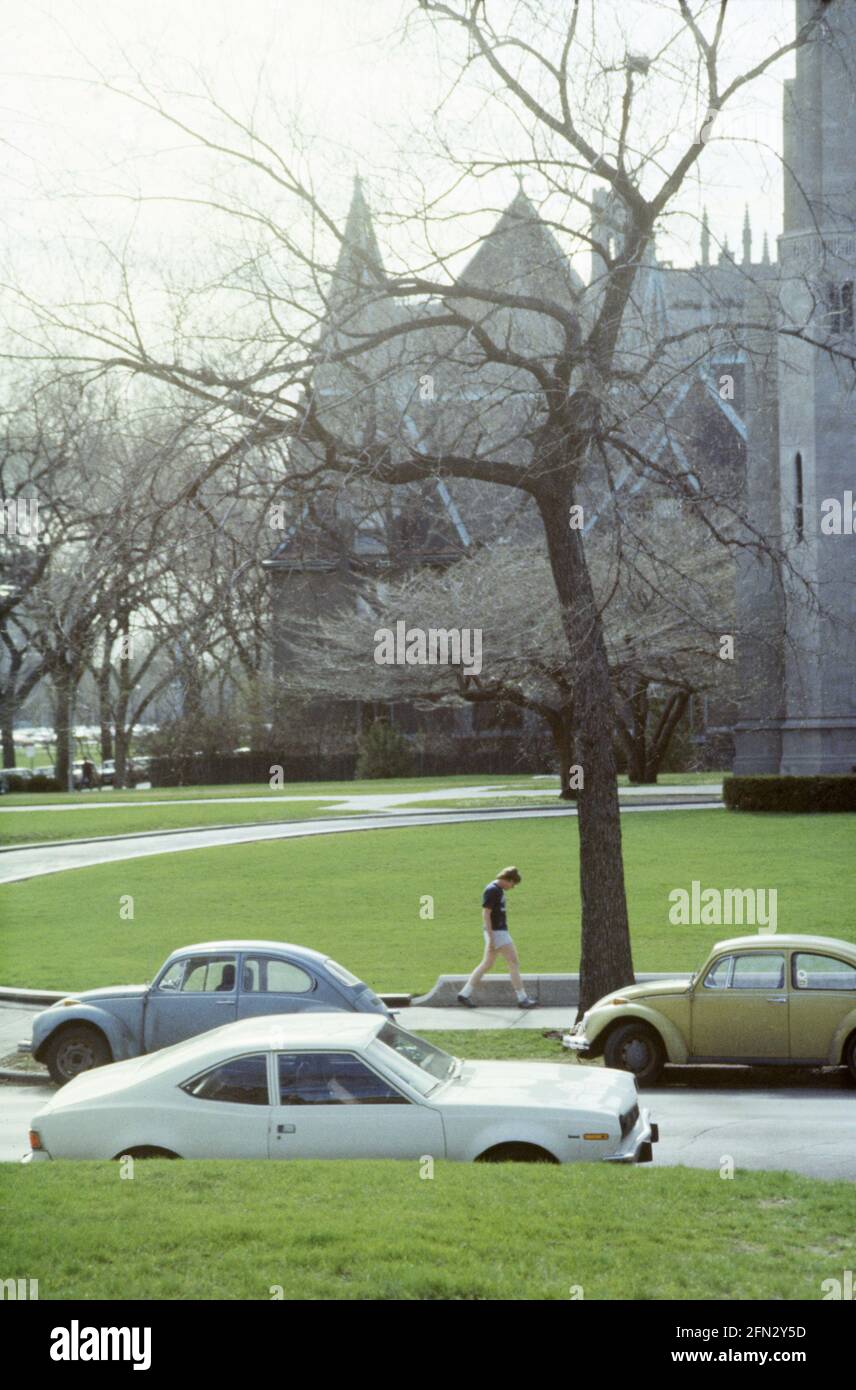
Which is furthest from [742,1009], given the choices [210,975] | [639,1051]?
[210,975]

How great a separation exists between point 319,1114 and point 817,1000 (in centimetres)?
586

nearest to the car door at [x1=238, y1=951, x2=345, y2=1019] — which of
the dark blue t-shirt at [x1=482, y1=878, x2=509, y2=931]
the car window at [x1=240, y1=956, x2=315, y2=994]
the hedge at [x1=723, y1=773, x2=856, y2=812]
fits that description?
the car window at [x1=240, y1=956, x2=315, y2=994]

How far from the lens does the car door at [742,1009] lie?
1305 centimetres

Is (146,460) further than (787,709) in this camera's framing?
No

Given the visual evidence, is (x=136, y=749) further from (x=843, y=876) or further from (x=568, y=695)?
(x=843, y=876)

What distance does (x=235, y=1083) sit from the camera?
8.41m

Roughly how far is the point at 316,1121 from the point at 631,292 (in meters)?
8.94

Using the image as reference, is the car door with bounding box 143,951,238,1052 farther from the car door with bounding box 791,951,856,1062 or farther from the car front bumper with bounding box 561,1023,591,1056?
the car door with bounding box 791,951,856,1062

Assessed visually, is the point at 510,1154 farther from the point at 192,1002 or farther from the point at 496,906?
the point at 496,906

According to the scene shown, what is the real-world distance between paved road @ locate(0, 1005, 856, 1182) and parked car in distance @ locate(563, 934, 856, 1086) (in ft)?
0.99

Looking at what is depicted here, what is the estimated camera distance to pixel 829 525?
33.1 metres
